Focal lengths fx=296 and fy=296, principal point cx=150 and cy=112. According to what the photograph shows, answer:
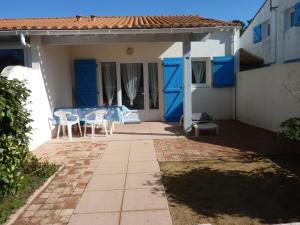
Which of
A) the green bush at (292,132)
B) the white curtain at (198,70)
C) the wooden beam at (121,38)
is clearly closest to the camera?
the green bush at (292,132)

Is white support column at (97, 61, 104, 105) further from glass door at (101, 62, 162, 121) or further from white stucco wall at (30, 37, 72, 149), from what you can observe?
white stucco wall at (30, 37, 72, 149)

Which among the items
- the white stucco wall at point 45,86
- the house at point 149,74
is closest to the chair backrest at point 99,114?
the white stucco wall at point 45,86

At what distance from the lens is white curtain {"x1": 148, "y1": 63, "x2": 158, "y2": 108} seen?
12.1m

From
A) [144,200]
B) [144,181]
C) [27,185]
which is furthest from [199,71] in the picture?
[27,185]

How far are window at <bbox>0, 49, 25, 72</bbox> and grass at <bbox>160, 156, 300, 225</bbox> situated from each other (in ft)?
17.6

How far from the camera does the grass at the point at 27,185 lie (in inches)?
158

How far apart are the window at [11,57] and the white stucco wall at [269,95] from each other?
7.47m

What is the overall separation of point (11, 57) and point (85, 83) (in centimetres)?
355

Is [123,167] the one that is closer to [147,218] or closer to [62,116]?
[147,218]

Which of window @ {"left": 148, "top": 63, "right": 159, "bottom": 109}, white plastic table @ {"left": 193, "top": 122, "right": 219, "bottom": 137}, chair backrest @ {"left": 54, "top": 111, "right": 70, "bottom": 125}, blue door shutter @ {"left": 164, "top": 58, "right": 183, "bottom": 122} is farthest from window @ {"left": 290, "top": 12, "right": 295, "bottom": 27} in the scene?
chair backrest @ {"left": 54, "top": 111, "right": 70, "bottom": 125}

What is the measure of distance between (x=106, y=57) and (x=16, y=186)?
28.0 ft

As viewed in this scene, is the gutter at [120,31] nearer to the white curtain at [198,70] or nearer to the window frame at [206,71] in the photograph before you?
the window frame at [206,71]

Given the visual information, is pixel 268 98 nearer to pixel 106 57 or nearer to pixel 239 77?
pixel 239 77

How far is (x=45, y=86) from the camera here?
8.90 metres
